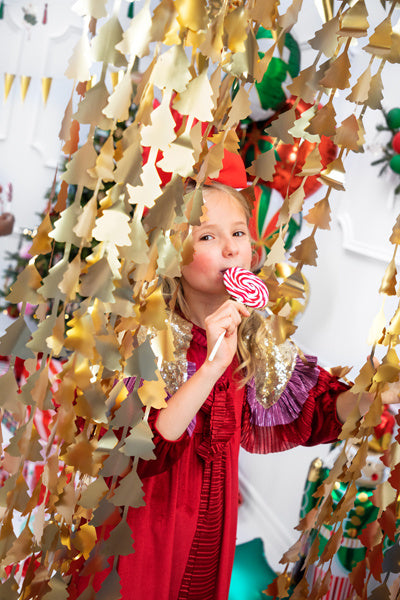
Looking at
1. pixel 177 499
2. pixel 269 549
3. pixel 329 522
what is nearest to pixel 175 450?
pixel 177 499

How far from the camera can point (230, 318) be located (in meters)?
0.84

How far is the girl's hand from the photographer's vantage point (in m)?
0.83

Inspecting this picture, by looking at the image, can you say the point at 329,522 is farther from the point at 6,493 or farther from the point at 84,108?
the point at 84,108

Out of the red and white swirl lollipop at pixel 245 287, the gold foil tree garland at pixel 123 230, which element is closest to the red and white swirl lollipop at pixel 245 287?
the red and white swirl lollipop at pixel 245 287

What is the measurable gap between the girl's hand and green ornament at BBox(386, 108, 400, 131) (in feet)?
4.32

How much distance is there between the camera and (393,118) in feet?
6.27

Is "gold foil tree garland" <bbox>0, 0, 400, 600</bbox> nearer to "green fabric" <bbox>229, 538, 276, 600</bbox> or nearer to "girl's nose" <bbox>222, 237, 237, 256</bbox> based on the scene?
"girl's nose" <bbox>222, 237, 237, 256</bbox>

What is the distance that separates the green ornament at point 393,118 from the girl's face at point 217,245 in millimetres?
1077

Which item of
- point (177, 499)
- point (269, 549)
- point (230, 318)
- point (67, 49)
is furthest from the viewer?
point (67, 49)

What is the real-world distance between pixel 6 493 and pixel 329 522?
279mm

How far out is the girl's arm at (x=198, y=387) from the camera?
32.1 inches

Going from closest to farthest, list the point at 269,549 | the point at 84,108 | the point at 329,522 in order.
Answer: the point at 84,108, the point at 329,522, the point at 269,549

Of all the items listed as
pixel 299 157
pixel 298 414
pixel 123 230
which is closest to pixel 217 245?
pixel 298 414

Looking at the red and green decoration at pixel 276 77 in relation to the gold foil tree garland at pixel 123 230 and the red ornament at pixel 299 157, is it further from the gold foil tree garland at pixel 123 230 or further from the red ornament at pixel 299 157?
the gold foil tree garland at pixel 123 230
